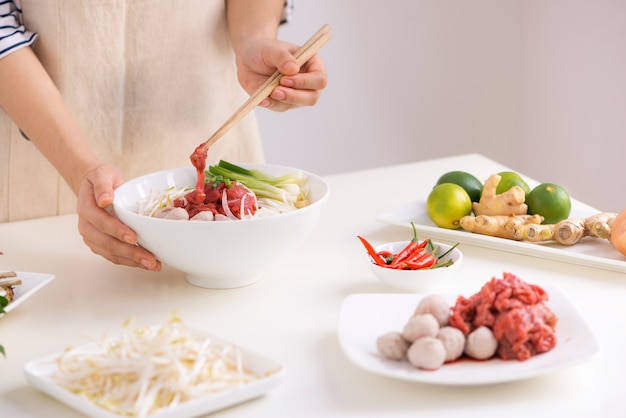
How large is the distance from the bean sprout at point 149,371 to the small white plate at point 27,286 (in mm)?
264

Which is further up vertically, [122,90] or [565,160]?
[122,90]

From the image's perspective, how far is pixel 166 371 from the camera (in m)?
0.95

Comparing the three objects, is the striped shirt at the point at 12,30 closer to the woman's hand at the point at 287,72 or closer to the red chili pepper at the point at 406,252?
the woman's hand at the point at 287,72

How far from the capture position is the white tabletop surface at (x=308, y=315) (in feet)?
3.32

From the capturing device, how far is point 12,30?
1831mm

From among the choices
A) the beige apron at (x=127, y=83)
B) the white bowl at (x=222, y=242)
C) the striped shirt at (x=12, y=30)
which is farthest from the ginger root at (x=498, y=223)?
the striped shirt at (x=12, y=30)

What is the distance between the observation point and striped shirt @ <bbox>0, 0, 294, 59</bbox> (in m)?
1.79

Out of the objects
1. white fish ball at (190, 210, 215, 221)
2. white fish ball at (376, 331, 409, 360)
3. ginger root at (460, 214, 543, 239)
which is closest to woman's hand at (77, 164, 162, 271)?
white fish ball at (190, 210, 215, 221)

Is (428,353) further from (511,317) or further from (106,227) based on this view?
(106,227)

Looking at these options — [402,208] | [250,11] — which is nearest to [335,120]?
[250,11]

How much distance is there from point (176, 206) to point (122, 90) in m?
0.73

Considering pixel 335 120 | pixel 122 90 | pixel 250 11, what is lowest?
pixel 335 120

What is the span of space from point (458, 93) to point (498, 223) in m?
2.48

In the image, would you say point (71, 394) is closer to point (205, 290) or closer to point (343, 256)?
point (205, 290)
